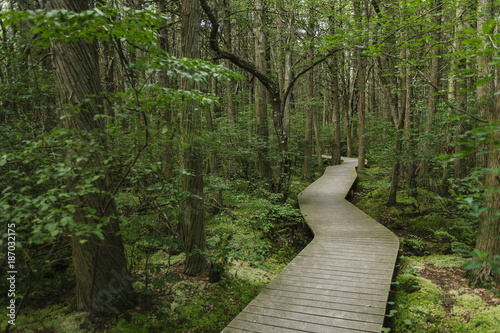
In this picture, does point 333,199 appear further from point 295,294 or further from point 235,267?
point 295,294

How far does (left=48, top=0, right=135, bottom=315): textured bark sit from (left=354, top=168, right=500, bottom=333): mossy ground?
3.93m

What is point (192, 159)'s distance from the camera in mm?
5059

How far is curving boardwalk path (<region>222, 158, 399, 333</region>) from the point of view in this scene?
3793 millimetres

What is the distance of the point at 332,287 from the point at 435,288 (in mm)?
1812

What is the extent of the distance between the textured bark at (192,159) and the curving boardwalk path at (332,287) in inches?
60.2

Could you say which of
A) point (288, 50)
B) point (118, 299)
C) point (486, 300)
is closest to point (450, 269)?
point (486, 300)

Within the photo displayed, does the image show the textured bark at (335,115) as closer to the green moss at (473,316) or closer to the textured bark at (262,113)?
the textured bark at (262,113)

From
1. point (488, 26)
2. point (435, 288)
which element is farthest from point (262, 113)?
point (488, 26)

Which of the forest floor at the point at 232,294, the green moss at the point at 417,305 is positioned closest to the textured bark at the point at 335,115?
the forest floor at the point at 232,294

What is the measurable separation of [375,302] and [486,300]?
5.59ft

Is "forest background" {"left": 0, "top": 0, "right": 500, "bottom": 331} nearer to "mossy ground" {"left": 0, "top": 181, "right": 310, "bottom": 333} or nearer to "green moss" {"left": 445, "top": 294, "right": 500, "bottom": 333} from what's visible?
"mossy ground" {"left": 0, "top": 181, "right": 310, "bottom": 333}

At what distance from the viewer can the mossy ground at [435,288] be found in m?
3.85

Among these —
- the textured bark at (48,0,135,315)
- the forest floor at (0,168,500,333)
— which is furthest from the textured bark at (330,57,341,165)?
the textured bark at (48,0,135,315)

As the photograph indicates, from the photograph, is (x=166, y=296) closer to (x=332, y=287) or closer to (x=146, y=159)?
(x=146, y=159)
